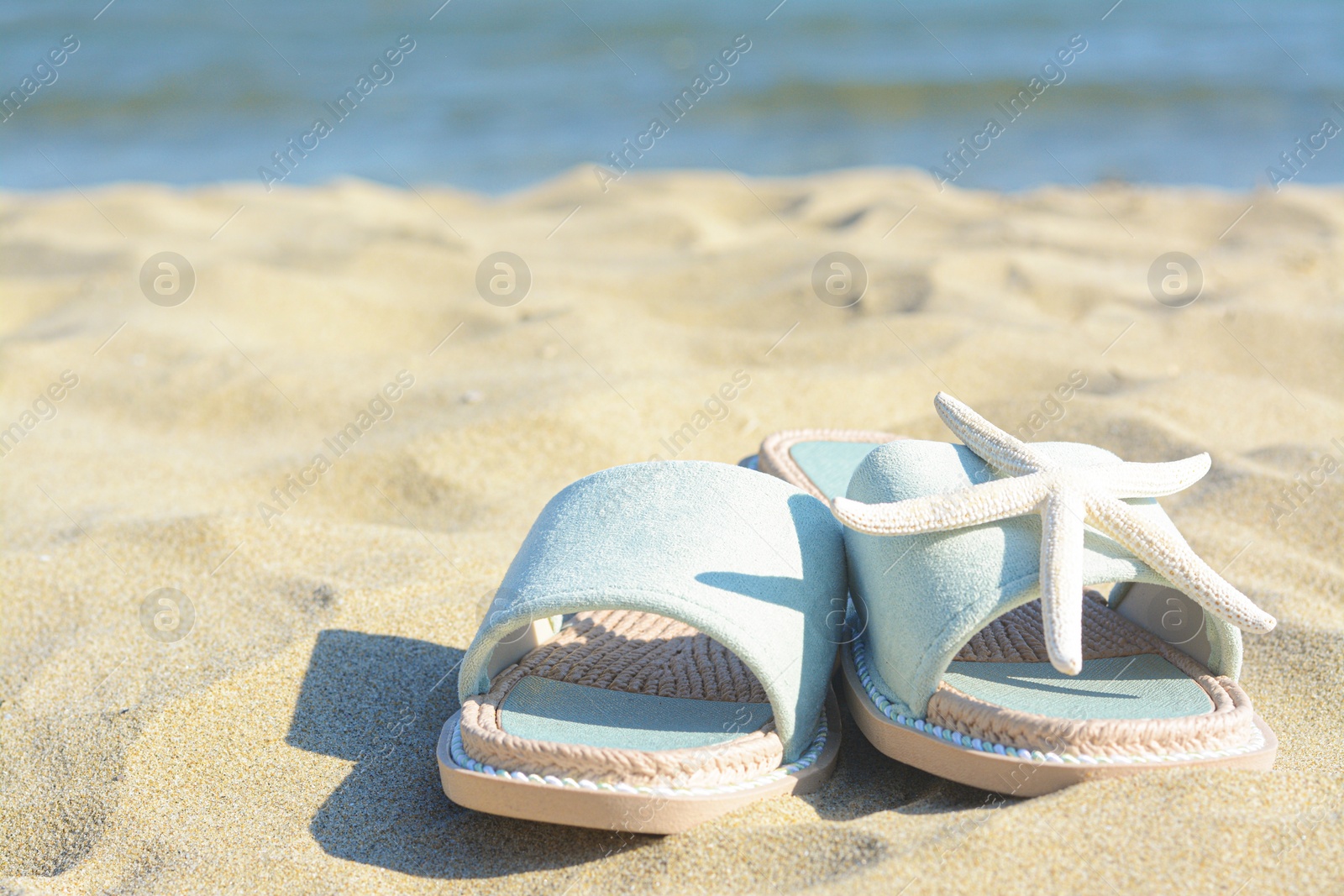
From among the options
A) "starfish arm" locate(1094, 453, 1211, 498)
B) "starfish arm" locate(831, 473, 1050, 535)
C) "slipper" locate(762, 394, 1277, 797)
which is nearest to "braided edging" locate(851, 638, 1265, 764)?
"slipper" locate(762, 394, 1277, 797)

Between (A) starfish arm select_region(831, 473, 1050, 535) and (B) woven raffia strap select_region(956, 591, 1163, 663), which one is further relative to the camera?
(B) woven raffia strap select_region(956, 591, 1163, 663)

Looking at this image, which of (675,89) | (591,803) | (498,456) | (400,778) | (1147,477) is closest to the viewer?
(591,803)

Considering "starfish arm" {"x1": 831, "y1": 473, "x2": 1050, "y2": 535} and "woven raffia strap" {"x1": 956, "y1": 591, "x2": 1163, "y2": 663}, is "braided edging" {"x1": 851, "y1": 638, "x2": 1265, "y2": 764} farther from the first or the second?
"starfish arm" {"x1": 831, "y1": 473, "x2": 1050, "y2": 535}

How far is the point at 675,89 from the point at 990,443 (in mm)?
10736

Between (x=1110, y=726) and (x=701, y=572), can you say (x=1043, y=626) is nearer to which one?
(x=1110, y=726)

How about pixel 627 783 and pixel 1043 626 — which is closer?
pixel 627 783

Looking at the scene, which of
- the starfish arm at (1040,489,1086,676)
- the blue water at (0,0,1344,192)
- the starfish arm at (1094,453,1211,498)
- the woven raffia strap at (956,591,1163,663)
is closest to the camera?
the starfish arm at (1040,489,1086,676)

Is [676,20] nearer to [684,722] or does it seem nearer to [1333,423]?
[1333,423]

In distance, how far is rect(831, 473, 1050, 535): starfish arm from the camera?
78.7 inches

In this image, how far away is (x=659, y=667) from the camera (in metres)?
2.34

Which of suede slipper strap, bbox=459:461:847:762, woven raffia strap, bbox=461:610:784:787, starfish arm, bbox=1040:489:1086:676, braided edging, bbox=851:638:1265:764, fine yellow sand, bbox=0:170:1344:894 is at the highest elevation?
starfish arm, bbox=1040:489:1086:676

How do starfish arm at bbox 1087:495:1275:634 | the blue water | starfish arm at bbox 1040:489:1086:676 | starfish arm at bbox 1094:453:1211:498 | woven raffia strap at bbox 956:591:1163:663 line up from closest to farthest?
starfish arm at bbox 1040:489:1086:676 < starfish arm at bbox 1087:495:1275:634 < starfish arm at bbox 1094:453:1211:498 < woven raffia strap at bbox 956:591:1163:663 < the blue water

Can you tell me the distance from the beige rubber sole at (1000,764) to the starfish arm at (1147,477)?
0.48m

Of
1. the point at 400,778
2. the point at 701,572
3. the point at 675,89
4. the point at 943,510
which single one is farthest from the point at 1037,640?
the point at 675,89
